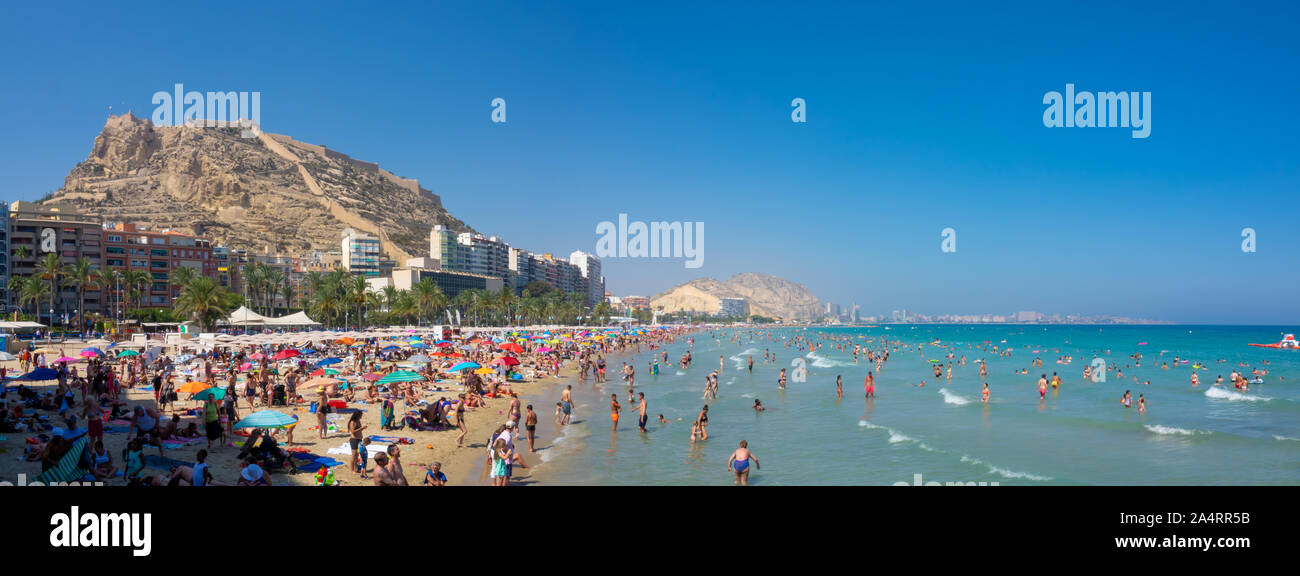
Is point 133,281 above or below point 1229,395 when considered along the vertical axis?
above

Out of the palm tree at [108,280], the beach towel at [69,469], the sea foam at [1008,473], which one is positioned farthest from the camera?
the palm tree at [108,280]

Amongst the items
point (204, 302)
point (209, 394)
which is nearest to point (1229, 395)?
point (209, 394)

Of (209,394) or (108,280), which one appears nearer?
(209,394)

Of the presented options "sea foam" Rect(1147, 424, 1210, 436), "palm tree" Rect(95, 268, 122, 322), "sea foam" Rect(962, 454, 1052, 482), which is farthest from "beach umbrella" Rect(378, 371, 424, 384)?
"palm tree" Rect(95, 268, 122, 322)

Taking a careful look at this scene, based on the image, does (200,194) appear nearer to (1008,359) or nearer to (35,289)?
(35,289)

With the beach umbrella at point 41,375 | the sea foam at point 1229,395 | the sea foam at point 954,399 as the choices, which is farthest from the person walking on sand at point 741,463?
the sea foam at point 1229,395

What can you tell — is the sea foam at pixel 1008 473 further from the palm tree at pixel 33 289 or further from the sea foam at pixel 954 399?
the palm tree at pixel 33 289

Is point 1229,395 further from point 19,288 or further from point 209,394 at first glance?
point 19,288

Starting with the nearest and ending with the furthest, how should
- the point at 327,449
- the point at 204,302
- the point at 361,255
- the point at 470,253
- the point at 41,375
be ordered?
the point at 327,449 < the point at 41,375 < the point at 204,302 < the point at 361,255 < the point at 470,253
